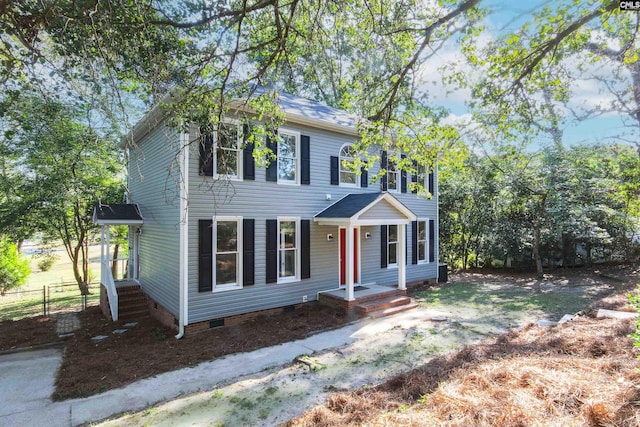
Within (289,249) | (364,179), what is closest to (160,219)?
(289,249)

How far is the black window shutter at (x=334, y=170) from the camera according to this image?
33.2 ft

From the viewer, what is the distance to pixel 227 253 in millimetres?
8148

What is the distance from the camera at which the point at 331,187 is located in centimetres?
1011

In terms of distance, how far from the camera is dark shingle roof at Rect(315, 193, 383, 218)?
29.7 feet

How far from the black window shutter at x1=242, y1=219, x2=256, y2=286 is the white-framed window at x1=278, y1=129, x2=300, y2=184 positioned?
5.50 ft

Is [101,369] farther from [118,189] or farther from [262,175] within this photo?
[118,189]

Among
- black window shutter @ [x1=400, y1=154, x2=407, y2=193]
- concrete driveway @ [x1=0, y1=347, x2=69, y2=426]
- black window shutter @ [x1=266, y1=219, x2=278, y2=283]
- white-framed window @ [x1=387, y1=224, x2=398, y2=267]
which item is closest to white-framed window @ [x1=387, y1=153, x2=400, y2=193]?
black window shutter @ [x1=400, y1=154, x2=407, y2=193]

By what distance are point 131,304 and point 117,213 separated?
2.73m

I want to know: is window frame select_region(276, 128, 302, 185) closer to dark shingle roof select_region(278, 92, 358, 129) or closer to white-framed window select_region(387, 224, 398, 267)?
dark shingle roof select_region(278, 92, 358, 129)

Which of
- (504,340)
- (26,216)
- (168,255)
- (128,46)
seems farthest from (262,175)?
(26,216)

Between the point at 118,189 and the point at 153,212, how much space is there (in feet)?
15.6

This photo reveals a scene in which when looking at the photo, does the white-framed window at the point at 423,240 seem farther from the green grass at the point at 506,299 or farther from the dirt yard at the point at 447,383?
the dirt yard at the point at 447,383

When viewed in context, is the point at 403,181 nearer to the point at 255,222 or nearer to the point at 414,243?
the point at 414,243

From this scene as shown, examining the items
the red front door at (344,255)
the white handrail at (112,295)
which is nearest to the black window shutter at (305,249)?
the red front door at (344,255)
